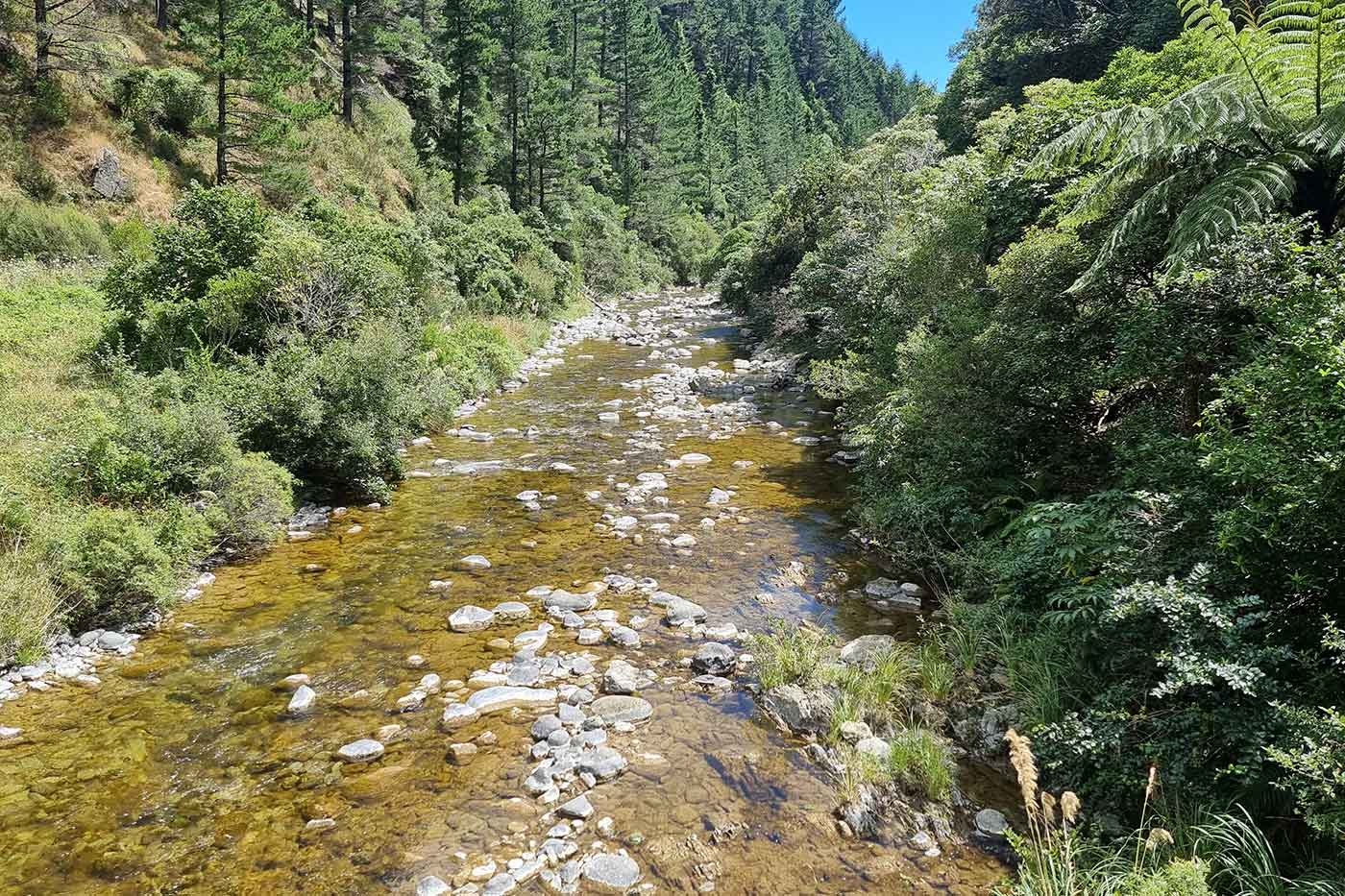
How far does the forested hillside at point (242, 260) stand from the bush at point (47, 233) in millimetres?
60

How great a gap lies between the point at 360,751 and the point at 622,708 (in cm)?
198

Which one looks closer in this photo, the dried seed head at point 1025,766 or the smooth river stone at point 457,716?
the dried seed head at point 1025,766

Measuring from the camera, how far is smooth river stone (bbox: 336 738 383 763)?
505 centimetres

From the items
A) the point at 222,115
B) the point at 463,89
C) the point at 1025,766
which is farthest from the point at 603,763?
the point at 463,89

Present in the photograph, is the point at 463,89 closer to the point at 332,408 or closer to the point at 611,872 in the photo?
the point at 332,408

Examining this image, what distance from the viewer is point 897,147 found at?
22375mm

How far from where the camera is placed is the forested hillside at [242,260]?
7496 mm

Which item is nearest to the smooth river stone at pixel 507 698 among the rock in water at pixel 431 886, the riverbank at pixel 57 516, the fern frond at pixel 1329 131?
the rock in water at pixel 431 886

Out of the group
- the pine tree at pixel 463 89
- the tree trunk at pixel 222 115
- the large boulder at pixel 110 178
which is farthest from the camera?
the pine tree at pixel 463 89

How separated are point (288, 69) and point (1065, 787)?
26.6 meters

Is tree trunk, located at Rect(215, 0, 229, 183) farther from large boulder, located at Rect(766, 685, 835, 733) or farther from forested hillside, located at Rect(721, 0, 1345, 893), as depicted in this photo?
large boulder, located at Rect(766, 685, 835, 733)

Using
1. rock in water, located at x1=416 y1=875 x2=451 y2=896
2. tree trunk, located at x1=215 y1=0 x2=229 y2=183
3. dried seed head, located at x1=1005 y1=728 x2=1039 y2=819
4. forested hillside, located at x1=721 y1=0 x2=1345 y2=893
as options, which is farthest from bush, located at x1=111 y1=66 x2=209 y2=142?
dried seed head, located at x1=1005 y1=728 x2=1039 y2=819

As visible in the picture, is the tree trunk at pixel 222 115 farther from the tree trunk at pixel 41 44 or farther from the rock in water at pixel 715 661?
the rock in water at pixel 715 661

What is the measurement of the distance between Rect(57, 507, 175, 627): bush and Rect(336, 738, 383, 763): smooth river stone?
3088mm
